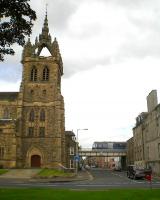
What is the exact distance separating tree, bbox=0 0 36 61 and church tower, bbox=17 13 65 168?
52375 mm

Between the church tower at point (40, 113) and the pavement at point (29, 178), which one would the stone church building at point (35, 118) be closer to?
the church tower at point (40, 113)

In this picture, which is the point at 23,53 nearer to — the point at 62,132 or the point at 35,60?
the point at 35,60

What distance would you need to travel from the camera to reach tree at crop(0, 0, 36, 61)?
13477 millimetres

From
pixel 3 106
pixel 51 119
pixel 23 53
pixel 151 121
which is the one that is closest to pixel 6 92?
pixel 3 106

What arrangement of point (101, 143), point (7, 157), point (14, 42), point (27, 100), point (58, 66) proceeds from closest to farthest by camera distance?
1. point (14, 42)
2. point (7, 157)
3. point (27, 100)
4. point (58, 66)
5. point (101, 143)

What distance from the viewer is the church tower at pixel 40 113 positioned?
219ft

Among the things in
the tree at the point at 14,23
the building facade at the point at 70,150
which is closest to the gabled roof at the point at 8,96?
the building facade at the point at 70,150

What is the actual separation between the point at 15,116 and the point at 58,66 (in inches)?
573

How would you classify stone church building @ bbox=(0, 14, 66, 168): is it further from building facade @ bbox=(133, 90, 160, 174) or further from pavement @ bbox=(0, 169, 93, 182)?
building facade @ bbox=(133, 90, 160, 174)

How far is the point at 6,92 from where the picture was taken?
7994cm

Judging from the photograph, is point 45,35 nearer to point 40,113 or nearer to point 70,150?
point 40,113

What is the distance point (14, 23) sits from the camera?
1413 cm

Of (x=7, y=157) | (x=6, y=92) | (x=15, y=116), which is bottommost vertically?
(x=7, y=157)

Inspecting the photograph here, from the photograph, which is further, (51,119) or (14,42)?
(51,119)
